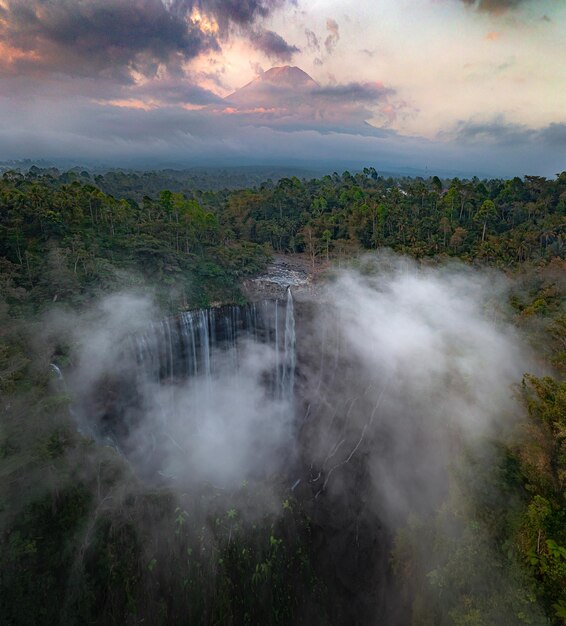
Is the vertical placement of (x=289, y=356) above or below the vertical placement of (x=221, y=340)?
below

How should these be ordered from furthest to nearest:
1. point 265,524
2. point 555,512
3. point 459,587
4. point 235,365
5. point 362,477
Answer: point 235,365 → point 362,477 → point 265,524 → point 459,587 → point 555,512

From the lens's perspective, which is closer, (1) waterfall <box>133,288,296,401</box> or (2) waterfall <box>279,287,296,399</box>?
(1) waterfall <box>133,288,296,401</box>

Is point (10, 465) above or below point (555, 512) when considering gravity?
below

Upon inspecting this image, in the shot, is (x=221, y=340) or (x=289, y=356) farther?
(x=289, y=356)

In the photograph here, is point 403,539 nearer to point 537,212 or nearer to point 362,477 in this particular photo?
point 362,477

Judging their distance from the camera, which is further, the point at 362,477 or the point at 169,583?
the point at 362,477

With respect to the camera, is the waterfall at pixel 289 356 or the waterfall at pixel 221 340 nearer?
the waterfall at pixel 221 340

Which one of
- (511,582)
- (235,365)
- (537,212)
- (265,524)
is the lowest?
(265,524)

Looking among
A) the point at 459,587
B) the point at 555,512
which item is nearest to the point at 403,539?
the point at 459,587

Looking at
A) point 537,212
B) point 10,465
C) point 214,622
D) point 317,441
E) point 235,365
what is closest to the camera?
point 10,465
